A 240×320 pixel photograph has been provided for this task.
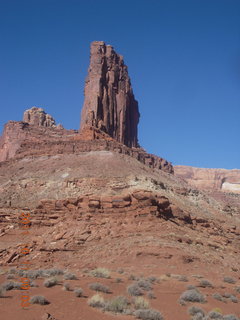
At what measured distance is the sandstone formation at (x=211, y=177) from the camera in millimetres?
139500

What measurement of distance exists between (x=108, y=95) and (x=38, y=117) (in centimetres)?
4698

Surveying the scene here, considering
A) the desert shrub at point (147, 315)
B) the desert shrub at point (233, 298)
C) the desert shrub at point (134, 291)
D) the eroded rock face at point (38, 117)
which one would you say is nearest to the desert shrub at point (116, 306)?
the desert shrub at point (147, 315)

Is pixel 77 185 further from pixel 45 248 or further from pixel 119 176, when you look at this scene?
pixel 45 248

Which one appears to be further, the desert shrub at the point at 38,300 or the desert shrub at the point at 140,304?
the desert shrub at the point at 140,304

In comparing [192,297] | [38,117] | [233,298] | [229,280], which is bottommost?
[229,280]

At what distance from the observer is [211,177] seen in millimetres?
149000

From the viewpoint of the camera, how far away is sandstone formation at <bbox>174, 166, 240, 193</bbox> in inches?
5492

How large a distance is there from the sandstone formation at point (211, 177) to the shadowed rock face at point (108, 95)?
63.2 meters

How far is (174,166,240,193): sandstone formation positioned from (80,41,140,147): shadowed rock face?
63.2 m

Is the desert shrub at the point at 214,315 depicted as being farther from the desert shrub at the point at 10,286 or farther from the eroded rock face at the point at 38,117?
the eroded rock face at the point at 38,117

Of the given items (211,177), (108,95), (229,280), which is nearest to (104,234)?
(229,280)

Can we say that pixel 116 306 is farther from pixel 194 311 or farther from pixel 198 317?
pixel 194 311

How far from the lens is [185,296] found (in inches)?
506

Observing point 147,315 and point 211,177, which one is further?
point 211,177
